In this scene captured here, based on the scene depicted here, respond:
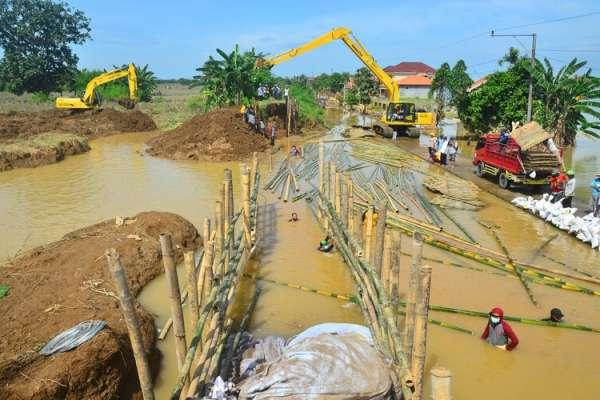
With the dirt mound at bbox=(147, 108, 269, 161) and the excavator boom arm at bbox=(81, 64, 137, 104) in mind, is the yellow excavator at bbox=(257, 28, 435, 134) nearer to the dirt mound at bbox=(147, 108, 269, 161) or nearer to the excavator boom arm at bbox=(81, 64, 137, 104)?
the dirt mound at bbox=(147, 108, 269, 161)

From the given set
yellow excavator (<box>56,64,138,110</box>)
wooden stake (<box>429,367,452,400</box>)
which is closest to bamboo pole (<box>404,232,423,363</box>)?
wooden stake (<box>429,367,452,400</box>)

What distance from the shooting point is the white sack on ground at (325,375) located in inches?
137

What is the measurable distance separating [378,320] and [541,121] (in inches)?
659

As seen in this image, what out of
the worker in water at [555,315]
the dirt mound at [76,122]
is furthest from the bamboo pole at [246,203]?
the dirt mound at [76,122]

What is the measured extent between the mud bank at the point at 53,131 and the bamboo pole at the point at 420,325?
17284mm

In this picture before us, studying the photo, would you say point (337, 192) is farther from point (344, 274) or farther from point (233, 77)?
point (233, 77)

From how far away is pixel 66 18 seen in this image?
3953 cm

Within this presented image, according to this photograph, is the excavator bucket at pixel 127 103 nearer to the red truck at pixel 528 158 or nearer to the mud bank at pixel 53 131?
the mud bank at pixel 53 131

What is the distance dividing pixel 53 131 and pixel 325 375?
2295 cm

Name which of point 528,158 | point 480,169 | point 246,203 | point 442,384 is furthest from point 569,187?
point 442,384

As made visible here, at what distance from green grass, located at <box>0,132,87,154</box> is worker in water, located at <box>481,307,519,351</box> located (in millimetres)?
17527

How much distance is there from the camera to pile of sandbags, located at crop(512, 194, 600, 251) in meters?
8.82

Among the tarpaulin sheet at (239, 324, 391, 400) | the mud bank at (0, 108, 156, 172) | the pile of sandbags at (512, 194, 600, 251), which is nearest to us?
the tarpaulin sheet at (239, 324, 391, 400)

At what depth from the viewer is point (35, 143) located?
1802 cm
